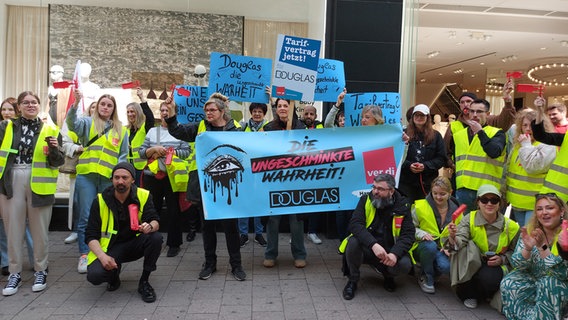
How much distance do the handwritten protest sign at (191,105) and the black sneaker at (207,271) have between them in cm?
212

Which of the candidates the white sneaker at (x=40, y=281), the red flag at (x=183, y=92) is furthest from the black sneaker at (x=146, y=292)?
the red flag at (x=183, y=92)

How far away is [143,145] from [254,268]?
2.09m

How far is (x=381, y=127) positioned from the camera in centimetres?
524

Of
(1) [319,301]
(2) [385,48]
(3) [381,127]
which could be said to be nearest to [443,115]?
(2) [385,48]

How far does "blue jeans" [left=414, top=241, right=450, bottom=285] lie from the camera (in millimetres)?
4422

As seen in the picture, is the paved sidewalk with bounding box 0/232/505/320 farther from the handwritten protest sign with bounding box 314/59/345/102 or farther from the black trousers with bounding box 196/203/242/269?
the handwritten protest sign with bounding box 314/59/345/102

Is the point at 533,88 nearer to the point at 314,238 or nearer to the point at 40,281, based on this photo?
the point at 314,238

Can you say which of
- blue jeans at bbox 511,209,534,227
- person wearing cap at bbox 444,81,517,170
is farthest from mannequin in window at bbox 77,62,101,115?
blue jeans at bbox 511,209,534,227

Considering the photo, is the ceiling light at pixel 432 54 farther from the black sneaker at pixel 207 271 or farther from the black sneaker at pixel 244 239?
the black sneaker at pixel 207 271

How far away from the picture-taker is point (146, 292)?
13.9 feet

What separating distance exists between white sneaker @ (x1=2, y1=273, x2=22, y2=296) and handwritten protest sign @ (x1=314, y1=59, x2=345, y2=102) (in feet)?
13.2

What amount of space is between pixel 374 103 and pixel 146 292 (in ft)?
11.8

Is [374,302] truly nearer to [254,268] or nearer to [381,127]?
[254,268]

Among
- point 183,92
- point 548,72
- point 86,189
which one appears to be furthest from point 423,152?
point 548,72
